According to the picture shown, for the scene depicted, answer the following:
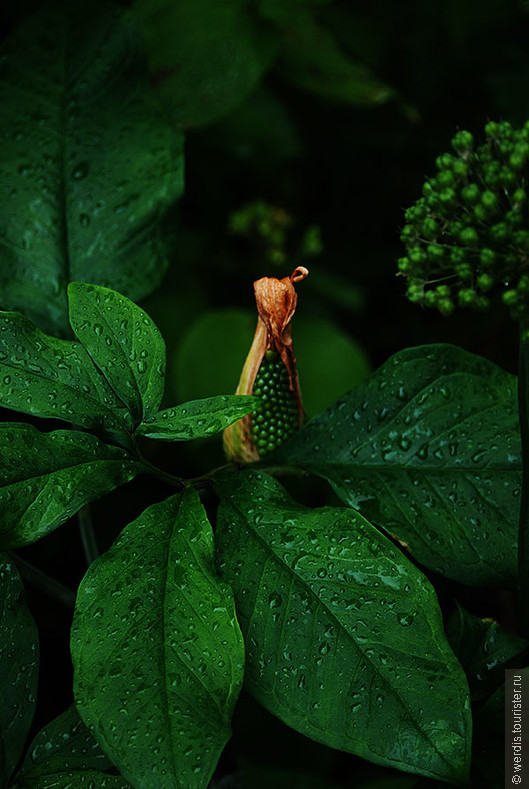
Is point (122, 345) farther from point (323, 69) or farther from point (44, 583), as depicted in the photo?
point (323, 69)

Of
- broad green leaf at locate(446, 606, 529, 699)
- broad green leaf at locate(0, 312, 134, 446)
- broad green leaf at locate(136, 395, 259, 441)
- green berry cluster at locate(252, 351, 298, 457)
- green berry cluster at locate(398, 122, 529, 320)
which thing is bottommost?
broad green leaf at locate(446, 606, 529, 699)

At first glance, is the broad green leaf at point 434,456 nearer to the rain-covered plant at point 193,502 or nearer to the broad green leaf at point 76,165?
the rain-covered plant at point 193,502

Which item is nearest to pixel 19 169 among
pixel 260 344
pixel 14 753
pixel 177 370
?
pixel 260 344

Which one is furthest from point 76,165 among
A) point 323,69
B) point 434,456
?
point 323,69

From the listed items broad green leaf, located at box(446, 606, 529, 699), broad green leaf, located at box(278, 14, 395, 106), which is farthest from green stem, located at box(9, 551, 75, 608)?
broad green leaf, located at box(278, 14, 395, 106)

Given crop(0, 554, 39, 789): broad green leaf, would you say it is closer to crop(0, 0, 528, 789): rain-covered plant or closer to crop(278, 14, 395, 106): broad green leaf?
crop(0, 0, 528, 789): rain-covered plant

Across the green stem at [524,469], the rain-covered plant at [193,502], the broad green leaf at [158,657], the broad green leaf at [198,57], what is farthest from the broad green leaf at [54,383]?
the broad green leaf at [198,57]
